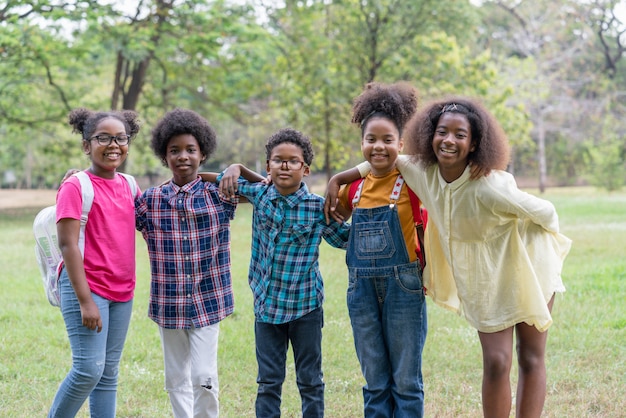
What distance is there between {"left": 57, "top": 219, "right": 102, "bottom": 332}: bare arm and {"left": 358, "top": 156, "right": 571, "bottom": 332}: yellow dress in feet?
4.77

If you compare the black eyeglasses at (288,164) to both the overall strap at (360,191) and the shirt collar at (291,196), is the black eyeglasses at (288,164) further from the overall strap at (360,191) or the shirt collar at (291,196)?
the overall strap at (360,191)

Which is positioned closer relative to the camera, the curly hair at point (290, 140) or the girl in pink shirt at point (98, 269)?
the girl in pink shirt at point (98, 269)

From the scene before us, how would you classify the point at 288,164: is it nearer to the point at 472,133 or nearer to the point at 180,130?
the point at 180,130

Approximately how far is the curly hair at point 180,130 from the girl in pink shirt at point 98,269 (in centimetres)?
17

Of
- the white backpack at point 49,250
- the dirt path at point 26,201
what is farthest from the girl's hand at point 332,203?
the dirt path at point 26,201

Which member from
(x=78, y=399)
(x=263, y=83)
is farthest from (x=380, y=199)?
(x=263, y=83)

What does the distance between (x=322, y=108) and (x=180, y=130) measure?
12867mm

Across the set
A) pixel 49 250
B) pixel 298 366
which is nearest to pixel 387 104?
pixel 298 366

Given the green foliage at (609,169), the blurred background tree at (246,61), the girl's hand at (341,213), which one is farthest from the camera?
the green foliage at (609,169)

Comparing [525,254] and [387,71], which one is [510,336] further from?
[387,71]

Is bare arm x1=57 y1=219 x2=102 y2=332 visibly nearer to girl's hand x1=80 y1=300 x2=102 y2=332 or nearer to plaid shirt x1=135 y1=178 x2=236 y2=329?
girl's hand x1=80 y1=300 x2=102 y2=332

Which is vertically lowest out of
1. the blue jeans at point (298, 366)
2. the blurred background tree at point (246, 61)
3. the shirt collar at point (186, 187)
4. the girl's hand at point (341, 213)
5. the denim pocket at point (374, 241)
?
the blue jeans at point (298, 366)

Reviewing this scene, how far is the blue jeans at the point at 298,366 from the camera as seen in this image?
304 centimetres

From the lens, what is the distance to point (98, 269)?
292 cm
